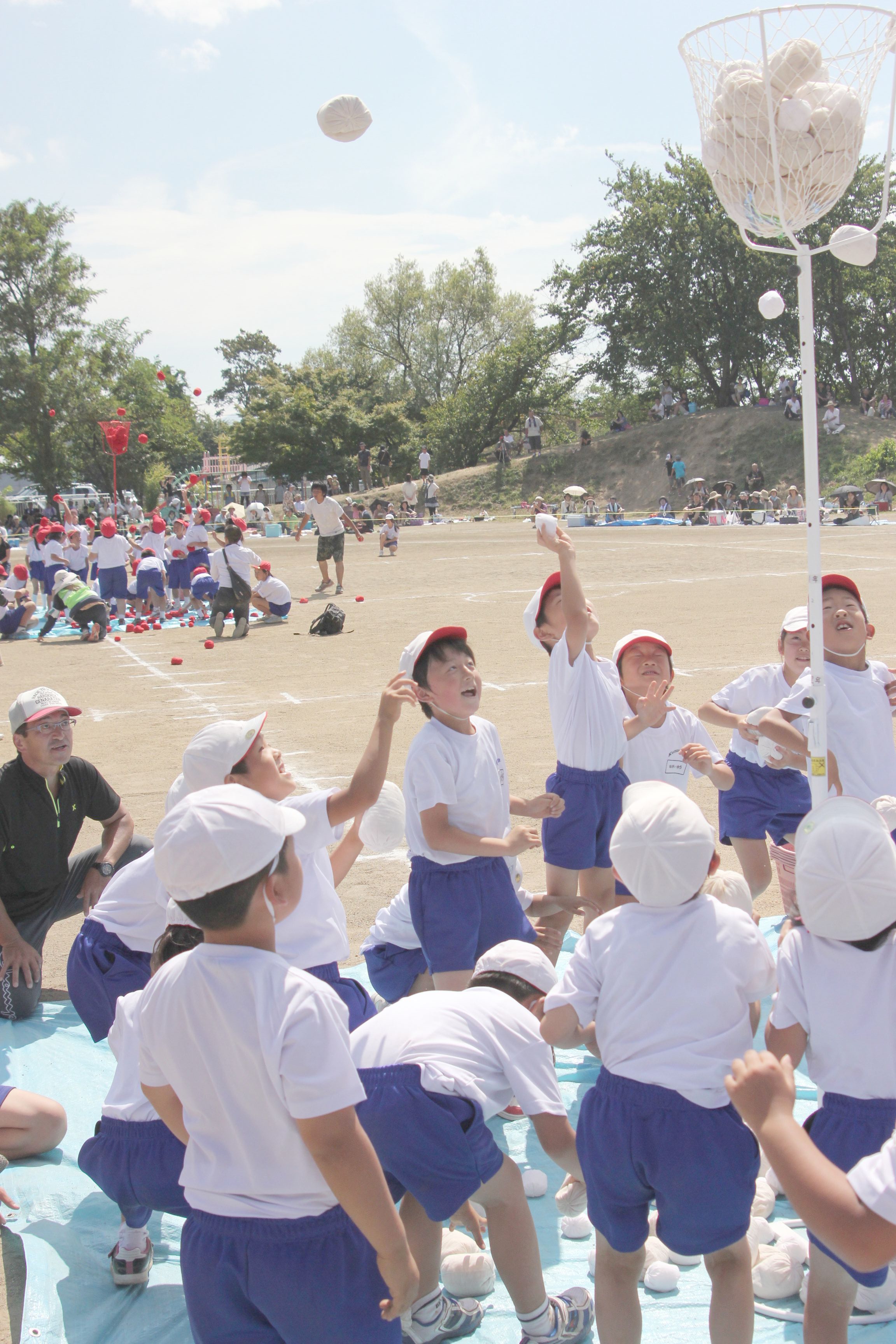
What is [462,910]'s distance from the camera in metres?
3.84

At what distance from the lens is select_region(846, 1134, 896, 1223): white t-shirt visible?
1895mm

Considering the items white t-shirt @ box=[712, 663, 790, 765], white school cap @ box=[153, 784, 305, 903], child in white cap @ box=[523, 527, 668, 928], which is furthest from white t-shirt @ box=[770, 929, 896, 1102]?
white t-shirt @ box=[712, 663, 790, 765]

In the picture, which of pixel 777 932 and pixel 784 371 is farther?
pixel 784 371

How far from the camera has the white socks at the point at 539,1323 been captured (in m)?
2.72

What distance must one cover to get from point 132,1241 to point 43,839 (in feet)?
7.57

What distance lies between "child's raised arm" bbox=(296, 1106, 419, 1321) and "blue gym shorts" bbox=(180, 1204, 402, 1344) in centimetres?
7

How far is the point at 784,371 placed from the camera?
45.4 m

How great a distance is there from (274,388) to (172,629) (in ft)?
115

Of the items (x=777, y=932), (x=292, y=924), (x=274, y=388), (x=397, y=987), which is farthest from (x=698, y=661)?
(x=274, y=388)

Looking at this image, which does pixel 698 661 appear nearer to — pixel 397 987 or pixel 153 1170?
pixel 397 987

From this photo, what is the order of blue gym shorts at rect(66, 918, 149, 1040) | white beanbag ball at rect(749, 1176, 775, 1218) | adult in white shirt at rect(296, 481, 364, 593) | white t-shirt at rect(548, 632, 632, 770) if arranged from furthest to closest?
adult in white shirt at rect(296, 481, 364, 593), white t-shirt at rect(548, 632, 632, 770), blue gym shorts at rect(66, 918, 149, 1040), white beanbag ball at rect(749, 1176, 775, 1218)

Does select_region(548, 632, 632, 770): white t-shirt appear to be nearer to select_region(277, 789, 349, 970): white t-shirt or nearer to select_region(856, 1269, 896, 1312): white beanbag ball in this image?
select_region(277, 789, 349, 970): white t-shirt

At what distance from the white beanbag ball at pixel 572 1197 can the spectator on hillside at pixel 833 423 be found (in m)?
38.7

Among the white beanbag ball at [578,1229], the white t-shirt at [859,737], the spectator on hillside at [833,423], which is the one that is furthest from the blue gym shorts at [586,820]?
the spectator on hillside at [833,423]
